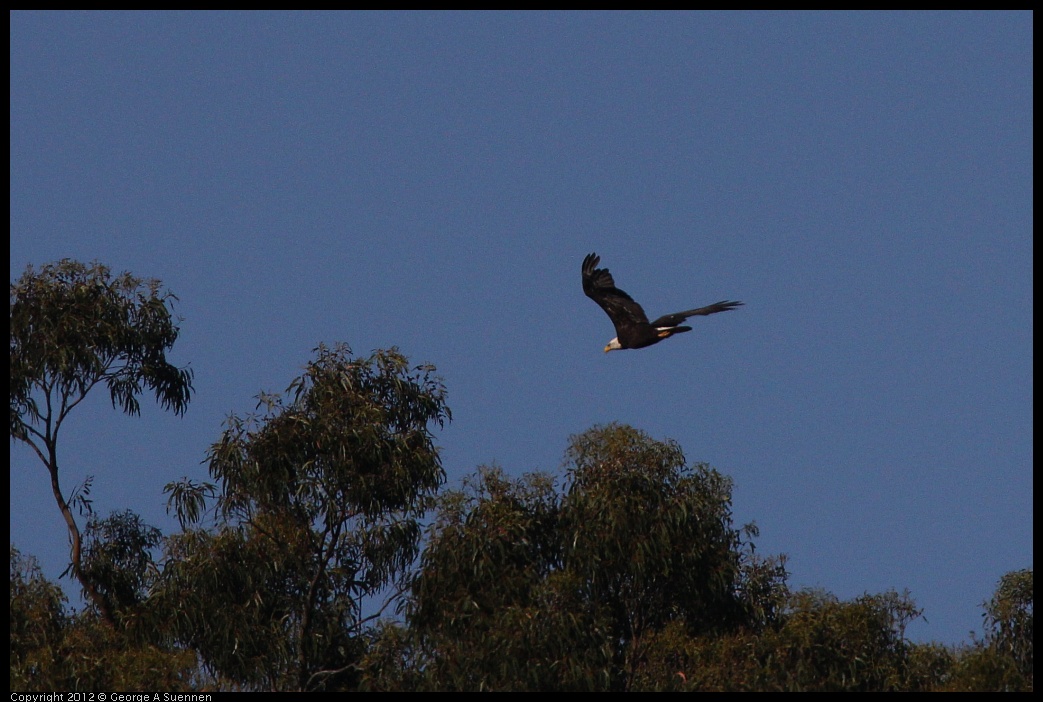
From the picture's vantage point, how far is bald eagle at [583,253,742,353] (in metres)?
22.3

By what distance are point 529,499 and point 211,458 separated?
3.76m

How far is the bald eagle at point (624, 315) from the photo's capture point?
22281 mm

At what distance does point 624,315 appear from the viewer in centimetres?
2294

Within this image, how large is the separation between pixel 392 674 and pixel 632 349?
16.3 feet

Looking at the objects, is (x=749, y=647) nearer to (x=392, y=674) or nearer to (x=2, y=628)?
(x=392, y=674)

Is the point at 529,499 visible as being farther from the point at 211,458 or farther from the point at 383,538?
the point at 211,458

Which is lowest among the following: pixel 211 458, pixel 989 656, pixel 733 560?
pixel 989 656

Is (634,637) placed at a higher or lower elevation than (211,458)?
lower

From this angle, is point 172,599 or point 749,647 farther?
point 172,599

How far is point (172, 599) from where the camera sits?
869 inches

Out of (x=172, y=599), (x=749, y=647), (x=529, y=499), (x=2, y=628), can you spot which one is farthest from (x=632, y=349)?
(x=2, y=628)
